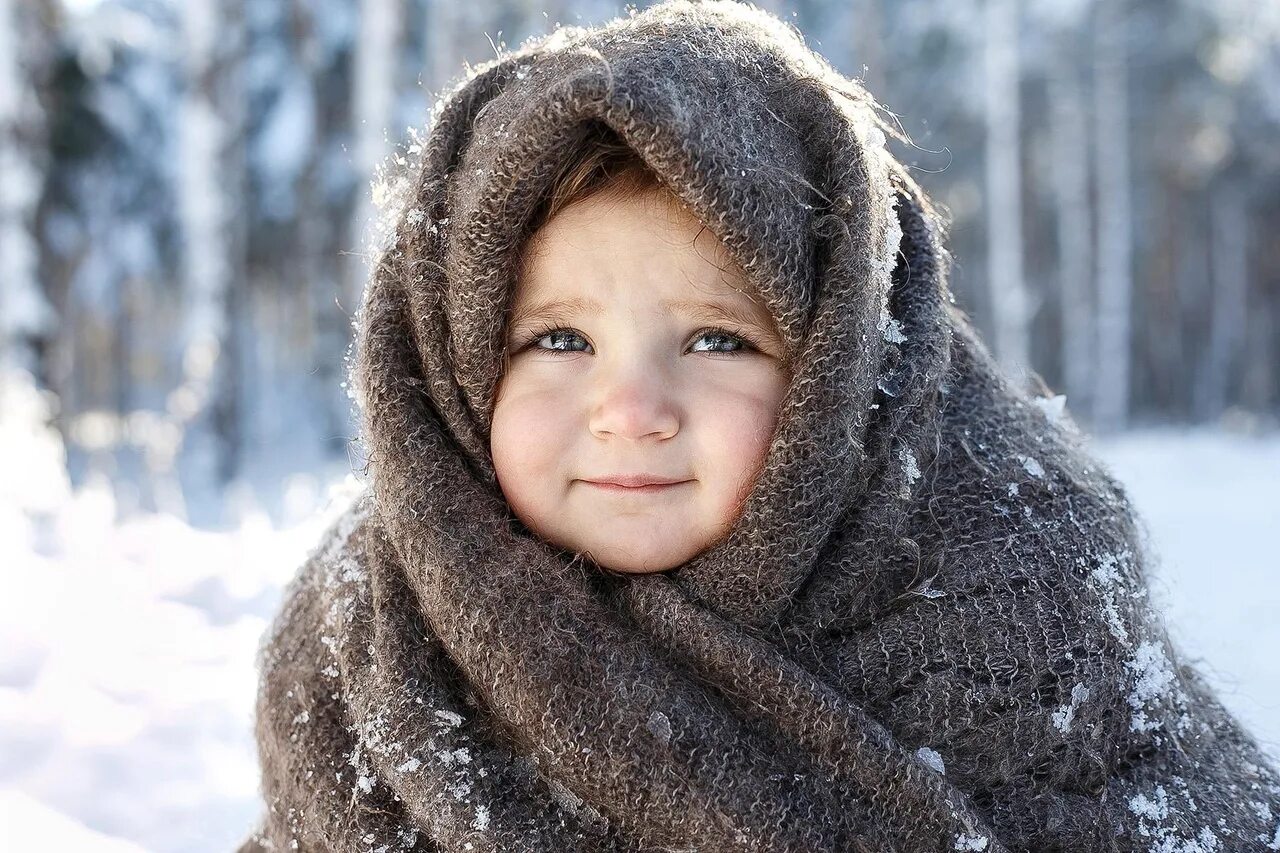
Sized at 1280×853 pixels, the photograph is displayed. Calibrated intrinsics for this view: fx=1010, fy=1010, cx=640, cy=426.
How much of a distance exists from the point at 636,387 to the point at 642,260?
167mm

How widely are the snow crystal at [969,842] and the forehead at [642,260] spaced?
0.69m

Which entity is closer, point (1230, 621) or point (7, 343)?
point (1230, 621)

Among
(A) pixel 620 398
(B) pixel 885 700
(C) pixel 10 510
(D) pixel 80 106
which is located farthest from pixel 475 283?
(D) pixel 80 106

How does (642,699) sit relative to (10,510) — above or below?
below

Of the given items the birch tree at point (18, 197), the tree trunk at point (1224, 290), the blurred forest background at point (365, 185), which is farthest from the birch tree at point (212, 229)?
the tree trunk at point (1224, 290)

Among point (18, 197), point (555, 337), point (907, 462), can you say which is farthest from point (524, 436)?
point (18, 197)

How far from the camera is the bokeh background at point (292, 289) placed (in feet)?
7.37

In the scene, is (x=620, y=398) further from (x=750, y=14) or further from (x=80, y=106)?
(x=80, y=106)

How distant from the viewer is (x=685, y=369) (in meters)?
1.33

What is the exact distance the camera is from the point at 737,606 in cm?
131

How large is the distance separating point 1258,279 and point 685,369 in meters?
24.3

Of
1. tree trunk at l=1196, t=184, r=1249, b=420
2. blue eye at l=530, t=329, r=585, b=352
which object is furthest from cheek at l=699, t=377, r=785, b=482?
tree trunk at l=1196, t=184, r=1249, b=420

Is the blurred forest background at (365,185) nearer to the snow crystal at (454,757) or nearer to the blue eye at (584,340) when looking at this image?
the blue eye at (584,340)

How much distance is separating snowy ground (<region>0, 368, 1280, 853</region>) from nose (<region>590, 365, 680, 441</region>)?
0.70 m
